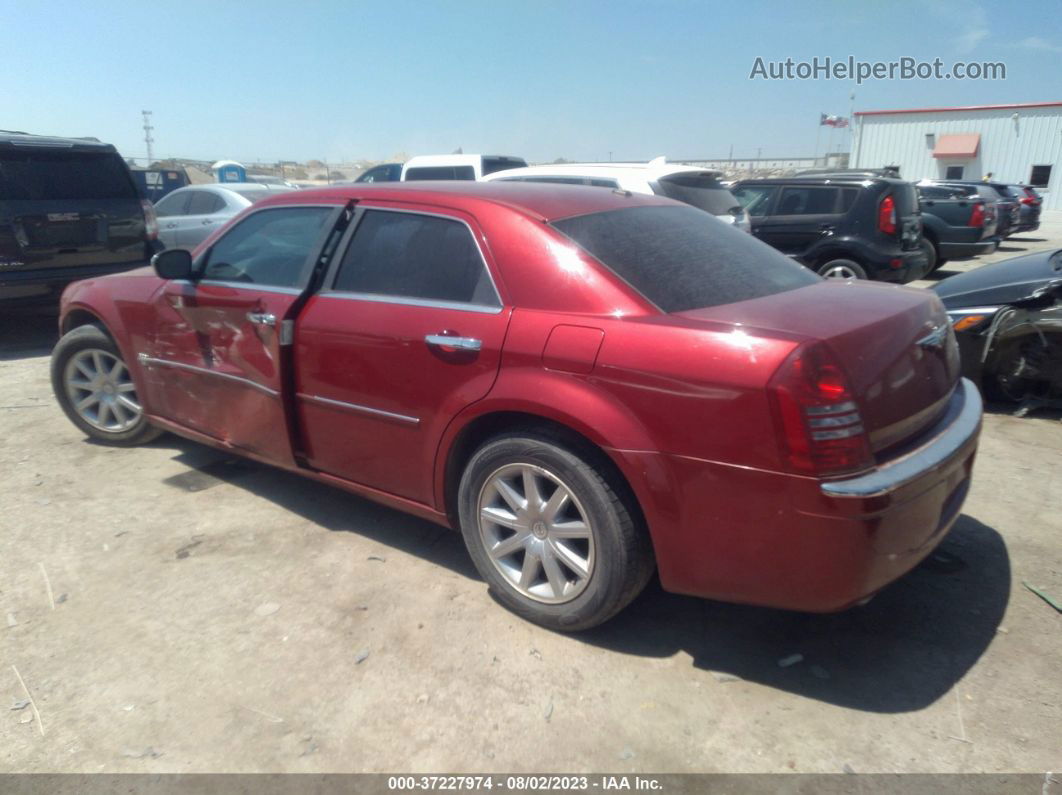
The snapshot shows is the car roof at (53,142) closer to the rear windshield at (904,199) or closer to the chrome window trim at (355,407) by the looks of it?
the chrome window trim at (355,407)

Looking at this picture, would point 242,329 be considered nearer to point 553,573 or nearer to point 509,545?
point 509,545

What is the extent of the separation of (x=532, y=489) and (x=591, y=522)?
0.28 metres

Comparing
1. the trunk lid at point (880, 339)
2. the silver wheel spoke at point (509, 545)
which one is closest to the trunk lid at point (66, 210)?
the silver wheel spoke at point (509, 545)

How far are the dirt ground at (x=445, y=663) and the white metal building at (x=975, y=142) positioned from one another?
37264mm

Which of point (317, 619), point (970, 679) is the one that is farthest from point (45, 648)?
point (970, 679)

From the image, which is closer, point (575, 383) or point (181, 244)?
point (575, 383)

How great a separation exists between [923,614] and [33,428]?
18.6 ft

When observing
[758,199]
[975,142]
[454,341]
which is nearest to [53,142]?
[454,341]

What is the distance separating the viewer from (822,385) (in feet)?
7.72

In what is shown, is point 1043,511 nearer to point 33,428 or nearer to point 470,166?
point 33,428

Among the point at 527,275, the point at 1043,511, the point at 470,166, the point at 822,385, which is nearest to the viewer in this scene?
the point at 822,385

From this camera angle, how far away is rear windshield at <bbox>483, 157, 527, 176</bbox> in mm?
12703

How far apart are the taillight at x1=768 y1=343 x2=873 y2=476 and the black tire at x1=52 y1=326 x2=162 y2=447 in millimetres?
3973

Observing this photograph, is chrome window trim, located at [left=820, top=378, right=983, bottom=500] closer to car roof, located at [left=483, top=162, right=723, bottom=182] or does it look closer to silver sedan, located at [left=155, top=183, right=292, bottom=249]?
car roof, located at [left=483, top=162, right=723, bottom=182]
